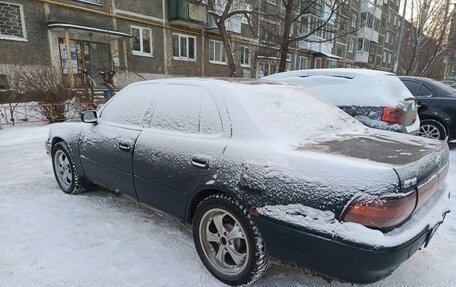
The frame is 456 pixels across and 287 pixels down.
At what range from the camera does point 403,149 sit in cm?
220

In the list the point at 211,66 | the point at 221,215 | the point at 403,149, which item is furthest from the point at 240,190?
the point at 211,66

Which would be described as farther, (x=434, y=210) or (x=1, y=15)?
(x=1, y=15)

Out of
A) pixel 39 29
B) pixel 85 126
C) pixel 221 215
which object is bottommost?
pixel 221 215

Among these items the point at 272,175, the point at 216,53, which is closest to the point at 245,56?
the point at 216,53

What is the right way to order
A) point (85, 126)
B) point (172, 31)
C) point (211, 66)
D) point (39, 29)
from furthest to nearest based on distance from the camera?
point (211, 66)
point (172, 31)
point (39, 29)
point (85, 126)

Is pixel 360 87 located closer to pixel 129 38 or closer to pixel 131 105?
pixel 131 105

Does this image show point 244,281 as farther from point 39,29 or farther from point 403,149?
point 39,29

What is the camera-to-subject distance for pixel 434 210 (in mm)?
2207

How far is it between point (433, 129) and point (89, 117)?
22.8ft

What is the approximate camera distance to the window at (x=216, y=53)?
Result: 75.4ft

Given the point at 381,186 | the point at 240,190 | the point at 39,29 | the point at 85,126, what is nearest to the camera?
the point at 381,186

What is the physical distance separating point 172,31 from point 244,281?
20106 mm

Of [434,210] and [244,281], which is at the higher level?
[434,210]

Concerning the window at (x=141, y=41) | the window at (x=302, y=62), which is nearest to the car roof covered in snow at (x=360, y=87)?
the window at (x=141, y=41)
